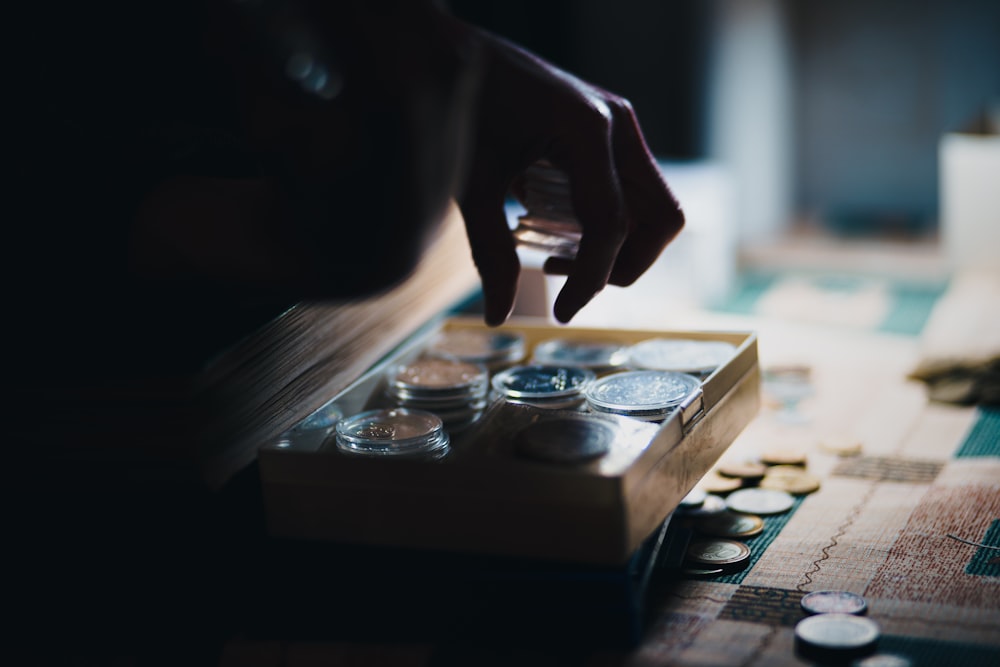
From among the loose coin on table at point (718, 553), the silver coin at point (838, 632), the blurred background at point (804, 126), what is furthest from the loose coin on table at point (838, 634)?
the blurred background at point (804, 126)

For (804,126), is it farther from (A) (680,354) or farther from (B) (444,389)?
(B) (444,389)

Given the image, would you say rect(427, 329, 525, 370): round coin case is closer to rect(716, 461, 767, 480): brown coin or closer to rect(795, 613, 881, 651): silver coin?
rect(716, 461, 767, 480): brown coin

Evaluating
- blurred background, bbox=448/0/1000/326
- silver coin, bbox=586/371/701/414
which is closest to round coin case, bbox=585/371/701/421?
silver coin, bbox=586/371/701/414

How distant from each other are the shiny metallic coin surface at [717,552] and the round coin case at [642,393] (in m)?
0.11

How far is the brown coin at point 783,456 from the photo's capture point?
42.3 inches

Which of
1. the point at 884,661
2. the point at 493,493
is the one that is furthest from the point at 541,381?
the point at 884,661

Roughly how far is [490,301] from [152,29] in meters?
0.36

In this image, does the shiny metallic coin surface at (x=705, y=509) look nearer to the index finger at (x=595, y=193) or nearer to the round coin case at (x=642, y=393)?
the round coin case at (x=642, y=393)

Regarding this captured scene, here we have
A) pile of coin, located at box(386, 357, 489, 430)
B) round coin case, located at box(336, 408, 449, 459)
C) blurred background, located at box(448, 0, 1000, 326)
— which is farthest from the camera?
blurred background, located at box(448, 0, 1000, 326)

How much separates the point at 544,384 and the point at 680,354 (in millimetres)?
135

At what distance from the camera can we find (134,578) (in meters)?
0.83

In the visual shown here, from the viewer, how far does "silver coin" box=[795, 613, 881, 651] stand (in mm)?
713

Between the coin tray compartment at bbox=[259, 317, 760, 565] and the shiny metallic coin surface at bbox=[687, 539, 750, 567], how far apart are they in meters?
0.06

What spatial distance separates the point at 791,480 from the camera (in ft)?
3.39
